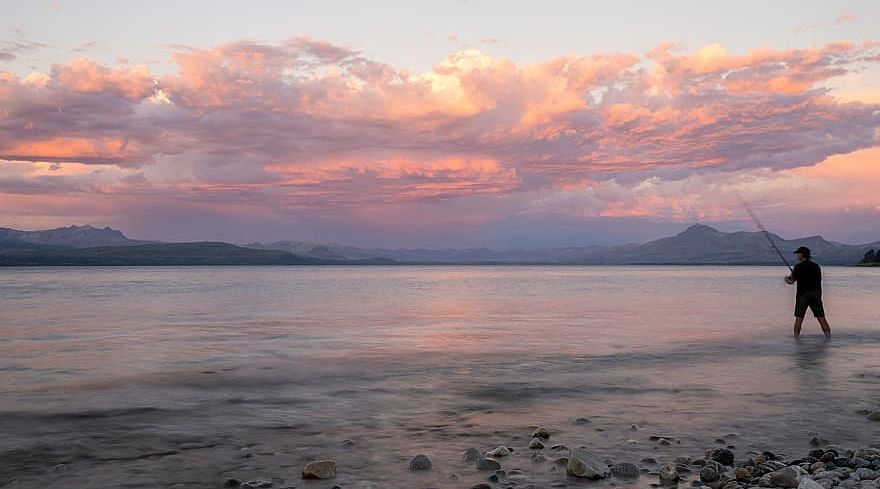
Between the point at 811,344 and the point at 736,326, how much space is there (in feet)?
24.1

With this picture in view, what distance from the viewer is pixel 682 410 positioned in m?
12.6

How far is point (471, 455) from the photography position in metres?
9.33

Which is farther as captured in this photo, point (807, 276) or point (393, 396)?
point (807, 276)

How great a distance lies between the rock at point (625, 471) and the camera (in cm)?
864

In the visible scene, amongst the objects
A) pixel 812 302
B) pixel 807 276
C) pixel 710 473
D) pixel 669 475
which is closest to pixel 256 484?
pixel 669 475

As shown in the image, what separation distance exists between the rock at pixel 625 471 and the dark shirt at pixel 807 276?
1708cm

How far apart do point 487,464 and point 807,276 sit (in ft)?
59.5

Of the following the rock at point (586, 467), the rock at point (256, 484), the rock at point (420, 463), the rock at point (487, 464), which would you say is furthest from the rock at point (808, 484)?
the rock at point (256, 484)

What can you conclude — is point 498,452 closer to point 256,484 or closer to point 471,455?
point 471,455

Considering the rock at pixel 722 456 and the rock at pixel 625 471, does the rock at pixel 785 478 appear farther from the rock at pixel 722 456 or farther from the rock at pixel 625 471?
the rock at pixel 625 471

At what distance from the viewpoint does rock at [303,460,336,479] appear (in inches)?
337

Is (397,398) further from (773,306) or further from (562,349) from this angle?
(773,306)

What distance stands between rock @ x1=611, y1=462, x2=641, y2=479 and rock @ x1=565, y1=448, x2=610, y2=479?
0.14 metres

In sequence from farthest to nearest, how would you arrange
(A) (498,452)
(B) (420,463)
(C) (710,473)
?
(A) (498,452), (B) (420,463), (C) (710,473)
